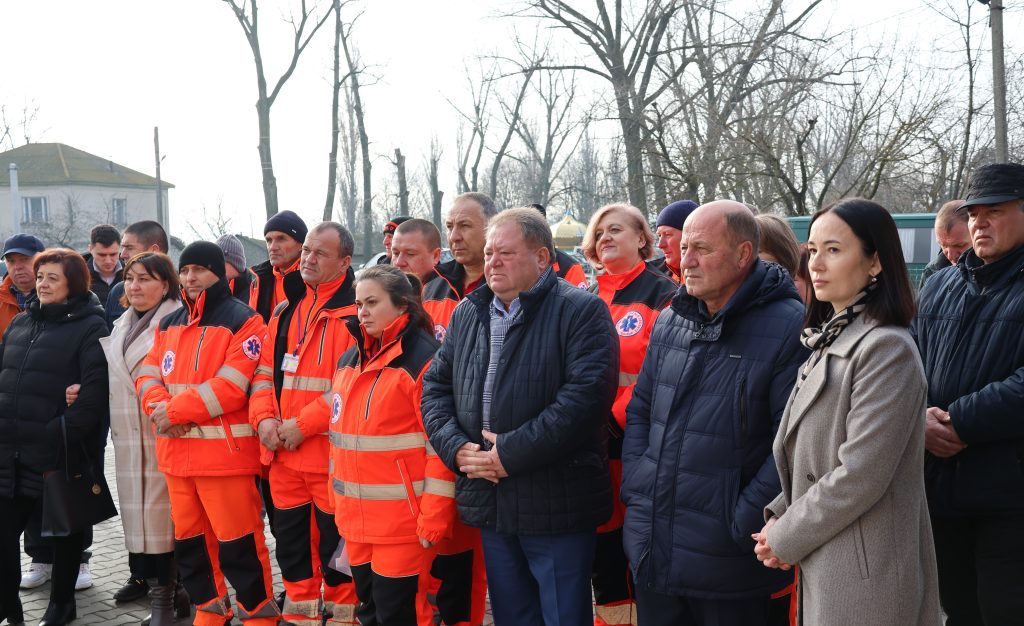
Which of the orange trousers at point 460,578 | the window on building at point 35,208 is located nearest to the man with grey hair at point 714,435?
the orange trousers at point 460,578

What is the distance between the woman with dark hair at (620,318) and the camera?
4.16m

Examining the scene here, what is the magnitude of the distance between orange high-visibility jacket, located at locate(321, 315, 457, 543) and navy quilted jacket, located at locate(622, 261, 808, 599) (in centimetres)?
113

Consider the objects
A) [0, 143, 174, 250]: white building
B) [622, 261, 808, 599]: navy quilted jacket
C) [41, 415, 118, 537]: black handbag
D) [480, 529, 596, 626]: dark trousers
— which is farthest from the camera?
[0, 143, 174, 250]: white building

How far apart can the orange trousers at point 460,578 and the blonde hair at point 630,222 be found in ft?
5.17

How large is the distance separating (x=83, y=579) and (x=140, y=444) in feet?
4.48

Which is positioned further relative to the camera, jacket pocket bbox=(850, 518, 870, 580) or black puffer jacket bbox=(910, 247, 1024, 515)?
black puffer jacket bbox=(910, 247, 1024, 515)

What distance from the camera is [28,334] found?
5152 mm

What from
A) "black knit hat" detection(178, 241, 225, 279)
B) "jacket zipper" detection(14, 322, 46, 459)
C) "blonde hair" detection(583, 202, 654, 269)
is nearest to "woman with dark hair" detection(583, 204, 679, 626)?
"blonde hair" detection(583, 202, 654, 269)

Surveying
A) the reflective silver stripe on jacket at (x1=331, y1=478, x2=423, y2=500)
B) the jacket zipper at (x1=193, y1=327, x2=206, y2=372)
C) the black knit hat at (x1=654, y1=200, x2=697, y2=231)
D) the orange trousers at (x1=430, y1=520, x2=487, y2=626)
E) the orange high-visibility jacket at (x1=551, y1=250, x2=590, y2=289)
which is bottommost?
the orange trousers at (x1=430, y1=520, x2=487, y2=626)

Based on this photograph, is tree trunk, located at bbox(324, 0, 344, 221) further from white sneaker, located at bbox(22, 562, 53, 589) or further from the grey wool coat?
the grey wool coat

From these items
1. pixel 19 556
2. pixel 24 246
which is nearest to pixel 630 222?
pixel 19 556

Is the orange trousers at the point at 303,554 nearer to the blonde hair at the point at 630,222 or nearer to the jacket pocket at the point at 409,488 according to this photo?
the jacket pocket at the point at 409,488

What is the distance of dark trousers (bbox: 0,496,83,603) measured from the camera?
5.05 metres

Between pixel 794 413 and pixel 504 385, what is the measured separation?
Result: 51.2 inches
